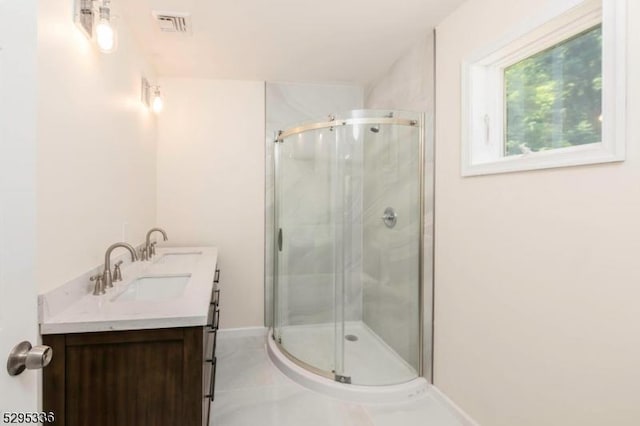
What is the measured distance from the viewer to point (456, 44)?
1992 mm

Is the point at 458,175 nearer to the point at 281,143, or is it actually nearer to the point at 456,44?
the point at 456,44

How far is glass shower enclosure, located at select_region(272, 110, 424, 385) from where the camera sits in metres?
2.42

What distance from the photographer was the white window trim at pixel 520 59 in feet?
3.74

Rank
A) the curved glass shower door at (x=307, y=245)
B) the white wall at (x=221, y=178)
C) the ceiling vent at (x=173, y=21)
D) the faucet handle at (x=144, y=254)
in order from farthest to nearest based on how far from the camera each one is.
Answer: the white wall at (x=221, y=178)
the curved glass shower door at (x=307, y=245)
the faucet handle at (x=144, y=254)
the ceiling vent at (x=173, y=21)

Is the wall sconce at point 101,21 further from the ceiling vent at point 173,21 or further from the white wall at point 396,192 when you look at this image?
the white wall at point 396,192

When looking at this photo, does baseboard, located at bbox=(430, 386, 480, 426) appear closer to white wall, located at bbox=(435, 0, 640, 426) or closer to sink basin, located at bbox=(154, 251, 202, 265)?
white wall, located at bbox=(435, 0, 640, 426)

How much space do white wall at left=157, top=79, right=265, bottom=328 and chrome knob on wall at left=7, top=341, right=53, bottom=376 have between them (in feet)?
8.06

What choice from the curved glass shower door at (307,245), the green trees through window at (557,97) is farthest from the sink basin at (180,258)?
the green trees through window at (557,97)

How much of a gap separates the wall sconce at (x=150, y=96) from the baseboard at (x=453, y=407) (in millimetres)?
2840

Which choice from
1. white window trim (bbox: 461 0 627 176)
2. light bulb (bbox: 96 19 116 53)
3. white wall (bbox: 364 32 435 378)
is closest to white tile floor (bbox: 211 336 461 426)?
white wall (bbox: 364 32 435 378)

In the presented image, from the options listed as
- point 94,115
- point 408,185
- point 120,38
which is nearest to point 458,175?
point 408,185

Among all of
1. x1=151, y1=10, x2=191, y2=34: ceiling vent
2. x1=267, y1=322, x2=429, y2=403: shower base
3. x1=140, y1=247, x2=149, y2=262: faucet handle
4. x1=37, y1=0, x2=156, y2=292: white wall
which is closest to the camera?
x1=37, y1=0, x2=156, y2=292: white wall

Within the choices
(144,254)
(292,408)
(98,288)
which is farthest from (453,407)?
(144,254)

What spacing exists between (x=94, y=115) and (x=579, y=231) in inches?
86.9
